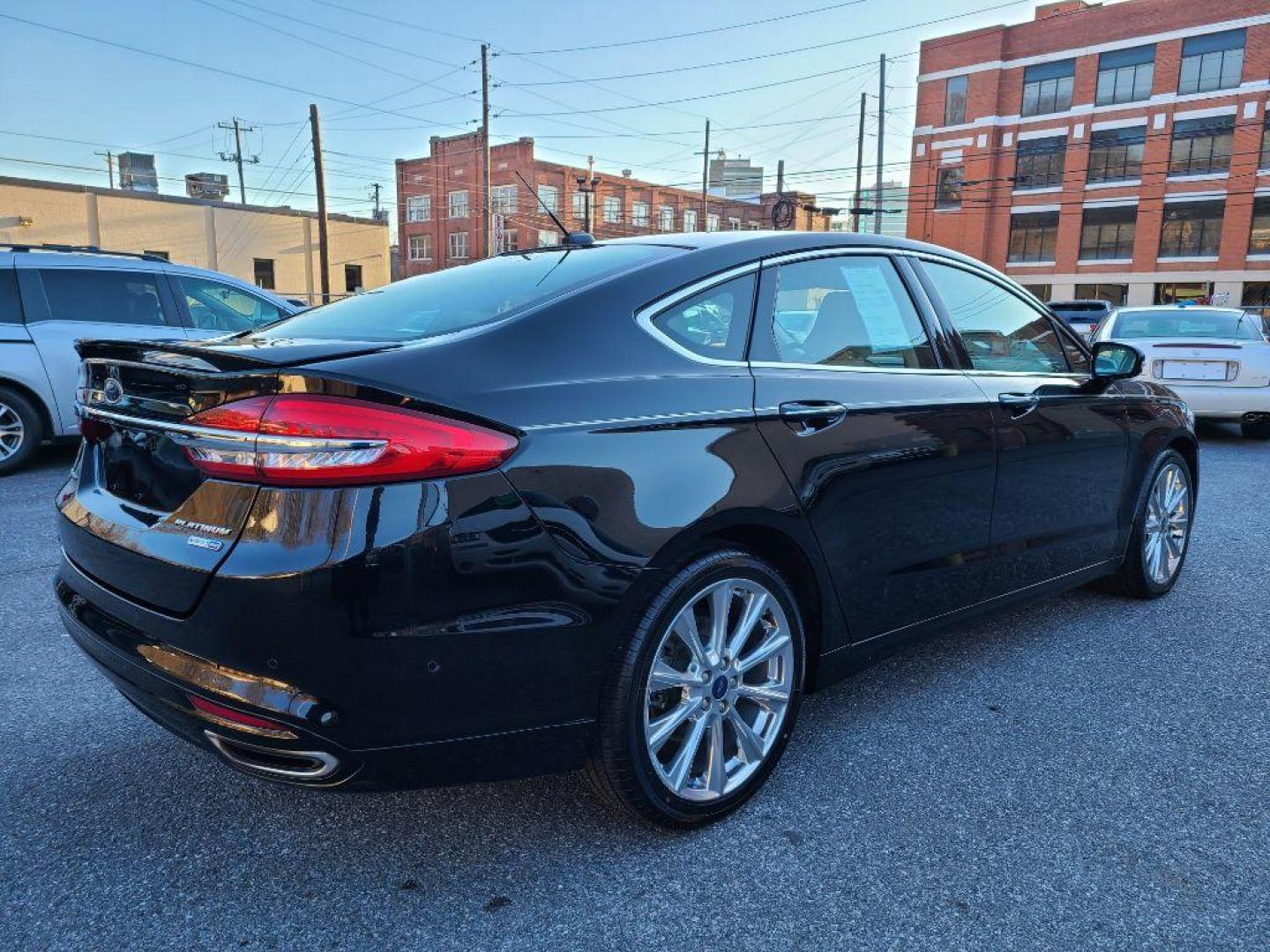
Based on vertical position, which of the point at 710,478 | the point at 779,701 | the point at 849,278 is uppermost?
the point at 849,278

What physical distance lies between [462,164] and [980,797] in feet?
226

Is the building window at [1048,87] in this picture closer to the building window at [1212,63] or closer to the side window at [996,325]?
the building window at [1212,63]

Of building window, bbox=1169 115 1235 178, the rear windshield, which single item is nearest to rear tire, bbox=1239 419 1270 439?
the rear windshield

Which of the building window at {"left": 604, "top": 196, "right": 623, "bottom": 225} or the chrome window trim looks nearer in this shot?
the chrome window trim

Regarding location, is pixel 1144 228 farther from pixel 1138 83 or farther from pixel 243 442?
pixel 243 442

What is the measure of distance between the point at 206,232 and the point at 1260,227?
47.2 meters

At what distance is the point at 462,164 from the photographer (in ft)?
216

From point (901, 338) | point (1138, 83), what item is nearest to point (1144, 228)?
point (1138, 83)

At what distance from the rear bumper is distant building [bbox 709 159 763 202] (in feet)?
245

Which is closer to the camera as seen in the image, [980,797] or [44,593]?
[980,797]

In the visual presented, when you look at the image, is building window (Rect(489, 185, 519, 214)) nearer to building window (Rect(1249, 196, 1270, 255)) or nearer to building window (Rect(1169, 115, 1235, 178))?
building window (Rect(1169, 115, 1235, 178))

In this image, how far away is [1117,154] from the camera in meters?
44.7

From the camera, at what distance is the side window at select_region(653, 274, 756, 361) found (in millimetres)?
2342

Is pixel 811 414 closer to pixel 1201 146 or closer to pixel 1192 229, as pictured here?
pixel 1192 229
